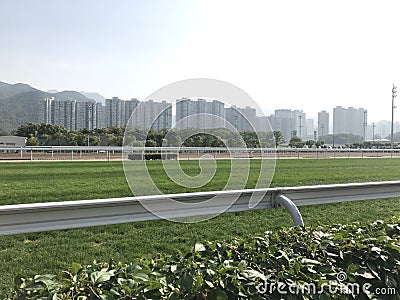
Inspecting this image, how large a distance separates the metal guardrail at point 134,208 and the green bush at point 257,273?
47 cm

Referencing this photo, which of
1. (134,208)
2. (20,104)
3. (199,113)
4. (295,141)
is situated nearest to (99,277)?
(134,208)

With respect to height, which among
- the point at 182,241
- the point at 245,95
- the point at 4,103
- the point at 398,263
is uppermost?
the point at 4,103

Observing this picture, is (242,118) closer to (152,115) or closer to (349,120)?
(152,115)

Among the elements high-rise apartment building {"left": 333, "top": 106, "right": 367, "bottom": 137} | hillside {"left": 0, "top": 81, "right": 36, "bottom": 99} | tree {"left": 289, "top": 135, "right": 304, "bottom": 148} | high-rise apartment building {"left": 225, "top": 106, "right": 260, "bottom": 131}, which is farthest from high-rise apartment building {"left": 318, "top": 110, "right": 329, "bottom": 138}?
high-rise apartment building {"left": 225, "top": 106, "right": 260, "bottom": 131}

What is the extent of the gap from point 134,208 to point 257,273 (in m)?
1.09

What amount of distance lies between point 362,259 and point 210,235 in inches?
102

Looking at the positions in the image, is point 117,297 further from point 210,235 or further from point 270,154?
point 210,235

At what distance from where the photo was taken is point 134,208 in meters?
2.52

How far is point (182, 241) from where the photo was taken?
4.24 meters

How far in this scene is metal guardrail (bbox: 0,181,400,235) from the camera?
218 centimetres

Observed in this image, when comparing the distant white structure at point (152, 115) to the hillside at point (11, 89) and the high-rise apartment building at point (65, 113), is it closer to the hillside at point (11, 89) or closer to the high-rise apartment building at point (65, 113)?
the high-rise apartment building at point (65, 113)

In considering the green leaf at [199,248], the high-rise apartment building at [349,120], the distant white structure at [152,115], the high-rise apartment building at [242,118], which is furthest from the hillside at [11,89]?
the green leaf at [199,248]

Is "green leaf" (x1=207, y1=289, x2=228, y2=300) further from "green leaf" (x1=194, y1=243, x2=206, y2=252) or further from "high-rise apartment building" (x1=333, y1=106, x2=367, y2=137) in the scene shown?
"high-rise apartment building" (x1=333, y1=106, x2=367, y2=137)

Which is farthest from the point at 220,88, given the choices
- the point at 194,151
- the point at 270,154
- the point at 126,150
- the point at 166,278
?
the point at 194,151
